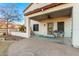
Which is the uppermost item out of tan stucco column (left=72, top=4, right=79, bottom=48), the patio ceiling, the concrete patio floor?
the patio ceiling

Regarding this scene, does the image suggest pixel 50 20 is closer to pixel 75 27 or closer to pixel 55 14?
pixel 55 14

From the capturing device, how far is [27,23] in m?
8.27

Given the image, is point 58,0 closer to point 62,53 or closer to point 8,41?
point 62,53

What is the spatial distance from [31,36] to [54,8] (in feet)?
6.58

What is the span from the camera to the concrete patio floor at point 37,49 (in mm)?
6266

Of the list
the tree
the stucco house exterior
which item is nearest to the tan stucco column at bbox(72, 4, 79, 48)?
the stucco house exterior

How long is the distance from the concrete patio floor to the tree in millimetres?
1333

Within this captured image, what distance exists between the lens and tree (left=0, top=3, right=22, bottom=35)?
6.82m

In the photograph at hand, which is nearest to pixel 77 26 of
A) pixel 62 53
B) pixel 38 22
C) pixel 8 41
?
A: pixel 62 53

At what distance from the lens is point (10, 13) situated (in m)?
7.00

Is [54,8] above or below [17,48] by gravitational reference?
above

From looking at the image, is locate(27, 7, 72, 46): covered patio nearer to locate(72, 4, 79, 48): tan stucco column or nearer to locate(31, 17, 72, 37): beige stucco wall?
locate(31, 17, 72, 37): beige stucco wall

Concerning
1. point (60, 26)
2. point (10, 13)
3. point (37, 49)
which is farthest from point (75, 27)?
point (10, 13)

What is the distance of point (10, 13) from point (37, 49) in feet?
6.79
